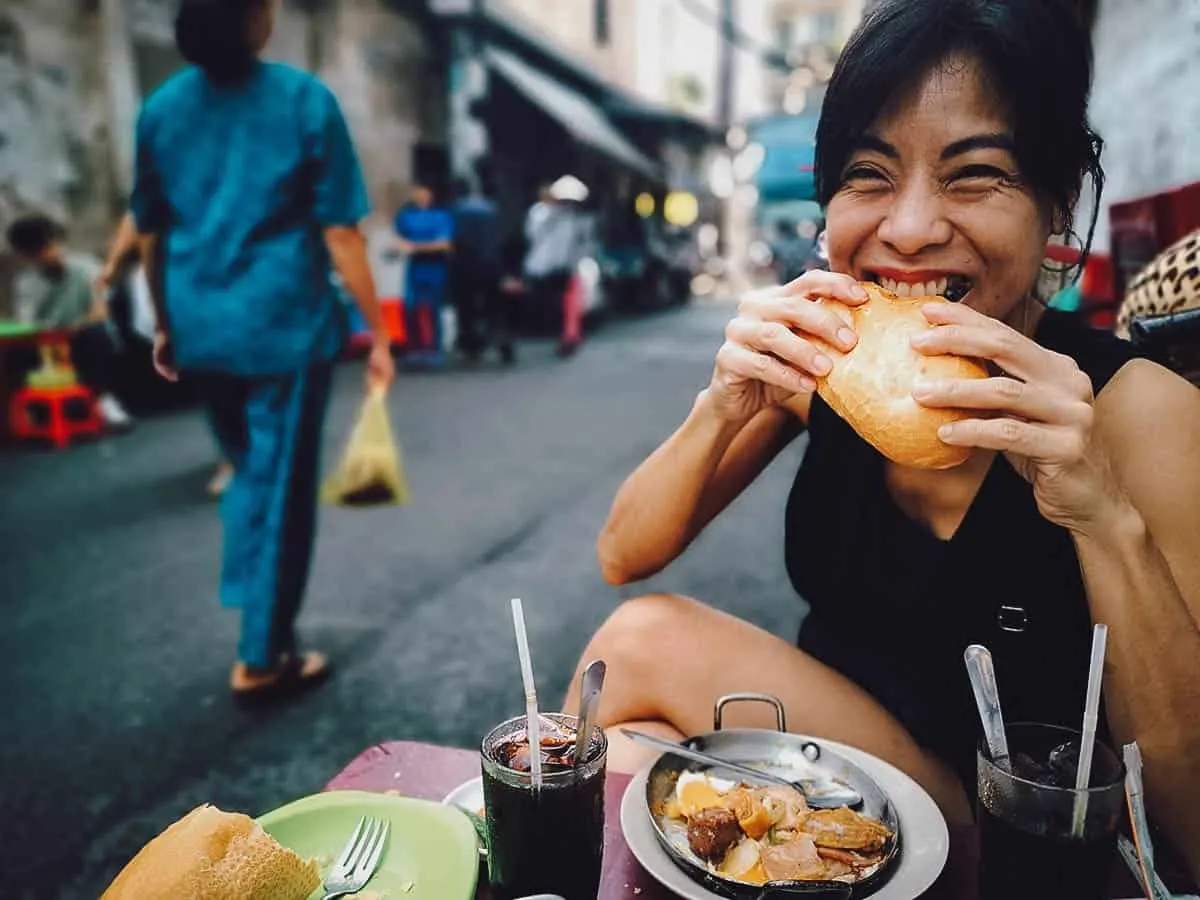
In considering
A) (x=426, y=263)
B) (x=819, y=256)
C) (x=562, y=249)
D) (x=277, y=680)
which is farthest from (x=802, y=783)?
(x=562, y=249)

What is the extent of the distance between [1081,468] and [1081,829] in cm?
44

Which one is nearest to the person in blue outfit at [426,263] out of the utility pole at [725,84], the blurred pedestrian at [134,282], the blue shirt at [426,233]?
the blue shirt at [426,233]

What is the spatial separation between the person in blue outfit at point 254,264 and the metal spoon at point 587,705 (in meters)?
2.19

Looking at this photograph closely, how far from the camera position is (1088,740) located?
0.95 meters

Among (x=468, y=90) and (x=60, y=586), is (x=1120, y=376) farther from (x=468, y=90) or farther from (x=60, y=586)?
(x=468, y=90)

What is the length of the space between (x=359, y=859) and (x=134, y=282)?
27.5 feet

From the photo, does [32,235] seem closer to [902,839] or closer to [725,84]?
[902,839]

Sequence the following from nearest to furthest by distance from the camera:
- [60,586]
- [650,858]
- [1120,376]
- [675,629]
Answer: [650,858]
[1120,376]
[675,629]
[60,586]

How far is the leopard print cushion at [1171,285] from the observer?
5.29ft

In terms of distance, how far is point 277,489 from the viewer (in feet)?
9.82

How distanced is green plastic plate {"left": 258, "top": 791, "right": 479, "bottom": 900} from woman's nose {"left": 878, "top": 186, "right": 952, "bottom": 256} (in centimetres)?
104

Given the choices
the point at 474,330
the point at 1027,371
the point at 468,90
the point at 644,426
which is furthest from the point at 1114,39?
the point at 468,90

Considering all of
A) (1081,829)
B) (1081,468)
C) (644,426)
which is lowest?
(644,426)

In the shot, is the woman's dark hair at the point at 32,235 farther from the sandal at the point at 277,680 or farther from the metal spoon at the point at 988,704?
the metal spoon at the point at 988,704
